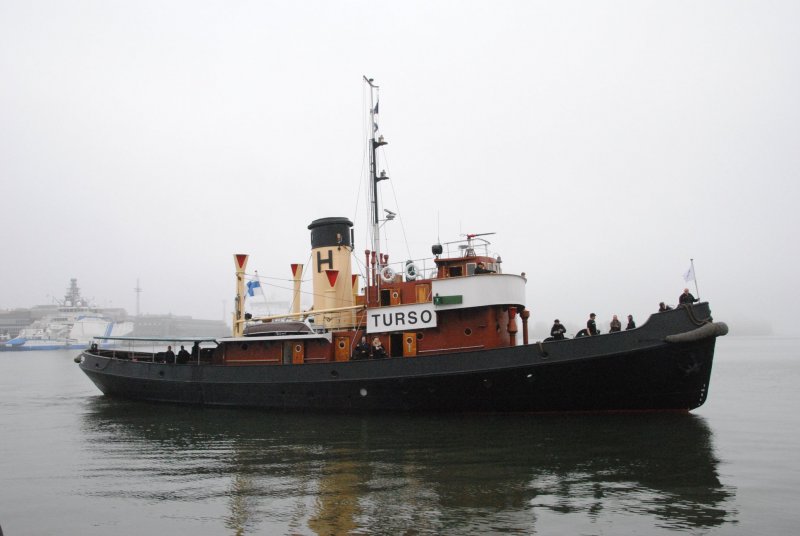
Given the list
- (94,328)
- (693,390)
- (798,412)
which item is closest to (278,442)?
(693,390)

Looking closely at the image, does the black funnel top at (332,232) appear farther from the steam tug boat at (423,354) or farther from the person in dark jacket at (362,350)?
the person in dark jacket at (362,350)

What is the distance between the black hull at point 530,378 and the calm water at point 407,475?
0.48m

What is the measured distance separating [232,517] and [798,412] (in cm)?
1737

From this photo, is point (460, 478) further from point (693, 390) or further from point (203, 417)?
point (203, 417)

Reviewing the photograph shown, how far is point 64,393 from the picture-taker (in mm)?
28344

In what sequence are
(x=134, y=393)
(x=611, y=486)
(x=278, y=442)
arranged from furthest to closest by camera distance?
1. (x=134, y=393)
2. (x=278, y=442)
3. (x=611, y=486)

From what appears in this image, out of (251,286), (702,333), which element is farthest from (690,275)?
(251,286)

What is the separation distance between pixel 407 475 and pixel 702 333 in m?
8.03

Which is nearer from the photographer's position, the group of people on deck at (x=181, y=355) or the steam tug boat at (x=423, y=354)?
the steam tug boat at (x=423, y=354)

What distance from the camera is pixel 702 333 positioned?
13375 millimetres

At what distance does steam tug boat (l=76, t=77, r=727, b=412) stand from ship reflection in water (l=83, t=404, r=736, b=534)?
2.16 feet

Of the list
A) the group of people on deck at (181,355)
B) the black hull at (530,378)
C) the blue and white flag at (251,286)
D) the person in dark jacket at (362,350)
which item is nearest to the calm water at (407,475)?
the black hull at (530,378)

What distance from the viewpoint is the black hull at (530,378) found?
1391 cm

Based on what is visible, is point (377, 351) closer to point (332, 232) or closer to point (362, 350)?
point (362, 350)
